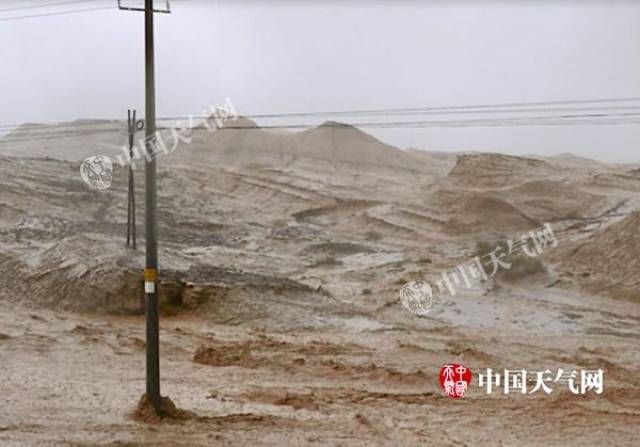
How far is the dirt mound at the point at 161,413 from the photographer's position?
335 inches

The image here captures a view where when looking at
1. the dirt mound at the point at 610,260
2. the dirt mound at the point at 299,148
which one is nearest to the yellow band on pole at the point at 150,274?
the dirt mound at the point at 610,260

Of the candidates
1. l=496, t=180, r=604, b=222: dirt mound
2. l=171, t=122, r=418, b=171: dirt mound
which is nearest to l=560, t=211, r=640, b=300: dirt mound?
l=496, t=180, r=604, b=222: dirt mound

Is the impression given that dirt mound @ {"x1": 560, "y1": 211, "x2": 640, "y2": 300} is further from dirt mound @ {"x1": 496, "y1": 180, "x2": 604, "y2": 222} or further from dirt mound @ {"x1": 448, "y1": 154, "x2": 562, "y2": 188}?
dirt mound @ {"x1": 448, "y1": 154, "x2": 562, "y2": 188}

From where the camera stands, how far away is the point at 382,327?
1611cm

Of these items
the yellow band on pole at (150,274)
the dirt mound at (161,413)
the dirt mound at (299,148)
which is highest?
the dirt mound at (299,148)

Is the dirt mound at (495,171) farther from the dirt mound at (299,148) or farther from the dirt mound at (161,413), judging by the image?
the dirt mound at (161,413)

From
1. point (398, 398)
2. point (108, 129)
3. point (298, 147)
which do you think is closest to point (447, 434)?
point (398, 398)

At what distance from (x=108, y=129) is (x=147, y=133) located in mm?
56777

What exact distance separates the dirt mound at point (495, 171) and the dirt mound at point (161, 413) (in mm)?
28249

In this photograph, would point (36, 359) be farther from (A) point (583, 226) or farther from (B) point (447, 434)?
(A) point (583, 226)

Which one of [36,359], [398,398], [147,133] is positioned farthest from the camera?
[36,359]

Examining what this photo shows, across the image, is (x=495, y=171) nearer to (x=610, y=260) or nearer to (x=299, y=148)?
(x=610, y=260)

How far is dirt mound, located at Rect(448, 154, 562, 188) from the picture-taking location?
1379 inches

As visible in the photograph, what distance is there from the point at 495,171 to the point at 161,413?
29981mm
